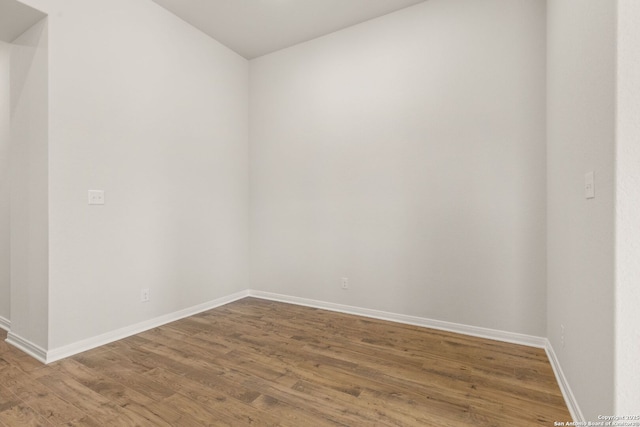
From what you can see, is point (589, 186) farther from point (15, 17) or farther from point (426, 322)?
point (15, 17)

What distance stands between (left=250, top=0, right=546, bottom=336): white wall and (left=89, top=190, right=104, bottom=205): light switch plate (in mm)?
1730

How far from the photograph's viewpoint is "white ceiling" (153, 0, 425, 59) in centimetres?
287

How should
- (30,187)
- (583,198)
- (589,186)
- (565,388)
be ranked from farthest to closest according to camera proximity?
1. (30,187)
2. (565,388)
3. (583,198)
4. (589,186)

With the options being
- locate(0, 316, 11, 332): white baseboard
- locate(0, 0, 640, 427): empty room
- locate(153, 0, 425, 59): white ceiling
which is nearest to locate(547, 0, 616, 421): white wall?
locate(0, 0, 640, 427): empty room

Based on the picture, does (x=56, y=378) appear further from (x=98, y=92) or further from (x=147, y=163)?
(x=98, y=92)

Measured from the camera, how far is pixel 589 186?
4.40 feet

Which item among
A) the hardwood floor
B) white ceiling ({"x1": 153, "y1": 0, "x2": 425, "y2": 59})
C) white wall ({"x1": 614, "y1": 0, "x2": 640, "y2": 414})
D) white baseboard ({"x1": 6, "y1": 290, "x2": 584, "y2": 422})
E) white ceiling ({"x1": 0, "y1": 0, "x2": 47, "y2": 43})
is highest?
white ceiling ({"x1": 153, "y1": 0, "x2": 425, "y2": 59})

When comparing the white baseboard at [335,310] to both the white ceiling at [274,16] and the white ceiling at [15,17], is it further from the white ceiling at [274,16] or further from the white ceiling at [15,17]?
the white ceiling at [274,16]

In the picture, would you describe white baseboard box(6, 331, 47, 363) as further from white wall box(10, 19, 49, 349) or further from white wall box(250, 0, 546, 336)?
white wall box(250, 0, 546, 336)

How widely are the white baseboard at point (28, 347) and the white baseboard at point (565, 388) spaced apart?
3.29 meters

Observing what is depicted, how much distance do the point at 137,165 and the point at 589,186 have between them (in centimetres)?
317

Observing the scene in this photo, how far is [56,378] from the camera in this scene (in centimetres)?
195

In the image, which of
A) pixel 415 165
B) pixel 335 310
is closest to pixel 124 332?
pixel 335 310

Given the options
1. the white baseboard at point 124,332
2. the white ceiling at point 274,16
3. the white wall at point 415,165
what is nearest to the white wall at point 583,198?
the white wall at point 415,165
